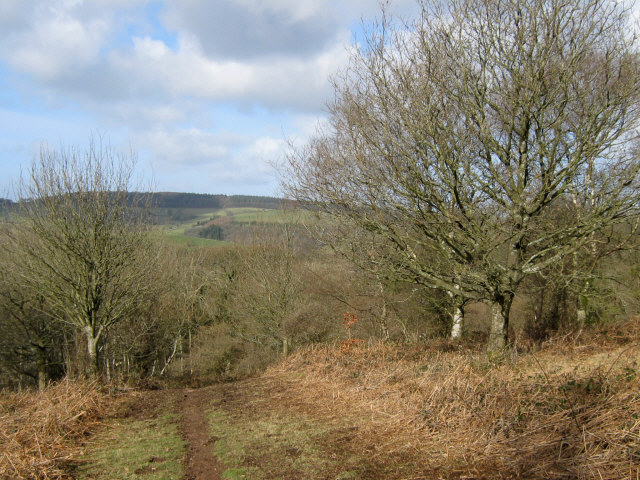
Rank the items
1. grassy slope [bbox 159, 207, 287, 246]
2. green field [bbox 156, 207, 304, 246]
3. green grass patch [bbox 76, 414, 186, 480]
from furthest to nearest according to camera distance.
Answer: grassy slope [bbox 159, 207, 287, 246], green field [bbox 156, 207, 304, 246], green grass patch [bbox 76, 414, 186, 480]

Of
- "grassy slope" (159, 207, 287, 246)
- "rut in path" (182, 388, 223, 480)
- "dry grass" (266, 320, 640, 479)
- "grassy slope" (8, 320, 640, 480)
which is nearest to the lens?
"dry grass" (266, 320, 640, 479)

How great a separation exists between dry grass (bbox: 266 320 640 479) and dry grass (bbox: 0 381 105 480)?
10.9 feet

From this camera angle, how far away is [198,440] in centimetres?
627

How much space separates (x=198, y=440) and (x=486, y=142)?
673 centimetres

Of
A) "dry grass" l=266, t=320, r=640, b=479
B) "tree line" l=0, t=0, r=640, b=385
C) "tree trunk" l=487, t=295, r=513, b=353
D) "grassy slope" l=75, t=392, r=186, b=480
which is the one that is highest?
"tree line" l=0, t=0, r=640, b=385

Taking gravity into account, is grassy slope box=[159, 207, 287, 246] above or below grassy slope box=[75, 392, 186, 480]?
above

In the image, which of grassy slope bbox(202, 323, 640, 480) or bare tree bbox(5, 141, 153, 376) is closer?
grassy slope bbox(202, 323, 640, 480)

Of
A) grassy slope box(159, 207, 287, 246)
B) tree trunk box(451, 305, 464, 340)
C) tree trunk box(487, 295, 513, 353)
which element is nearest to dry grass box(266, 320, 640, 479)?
tree trunk box(487, 295, 513, 353)

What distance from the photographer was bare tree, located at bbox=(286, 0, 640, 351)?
25.5 ft

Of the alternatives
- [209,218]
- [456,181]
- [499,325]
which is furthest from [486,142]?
[209,218]

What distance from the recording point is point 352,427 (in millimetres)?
6090

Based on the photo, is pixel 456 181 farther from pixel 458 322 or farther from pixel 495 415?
pixel 458 322

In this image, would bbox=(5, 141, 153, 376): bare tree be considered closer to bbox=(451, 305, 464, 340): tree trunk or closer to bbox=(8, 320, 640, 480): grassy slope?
bbox=(8, 320, 640, 480): grassy slope

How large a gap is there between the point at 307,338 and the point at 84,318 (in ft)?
34.4
